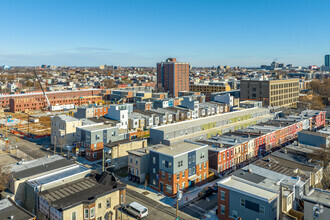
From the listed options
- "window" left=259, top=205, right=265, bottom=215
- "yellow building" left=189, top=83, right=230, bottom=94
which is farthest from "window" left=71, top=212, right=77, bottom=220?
"yellow building" left=189, top=83, right=230, bottom=94

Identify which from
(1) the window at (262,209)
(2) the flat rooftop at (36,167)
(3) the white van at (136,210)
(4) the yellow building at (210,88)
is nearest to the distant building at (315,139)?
(1) the window at (262,209)

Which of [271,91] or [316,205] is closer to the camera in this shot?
[316,205]

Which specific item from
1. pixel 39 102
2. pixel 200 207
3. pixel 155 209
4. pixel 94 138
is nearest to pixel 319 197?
pixel 200 207

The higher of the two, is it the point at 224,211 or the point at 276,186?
the point at 276,186

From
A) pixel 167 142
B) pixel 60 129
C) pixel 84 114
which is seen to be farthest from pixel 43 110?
pixel 167 142

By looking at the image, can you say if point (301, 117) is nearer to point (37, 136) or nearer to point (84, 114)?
point (84, 114)

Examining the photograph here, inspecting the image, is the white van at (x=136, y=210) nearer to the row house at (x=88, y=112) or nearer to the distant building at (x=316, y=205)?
the distant building at (x=316, y=205)

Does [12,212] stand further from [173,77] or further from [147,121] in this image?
[173,77]
